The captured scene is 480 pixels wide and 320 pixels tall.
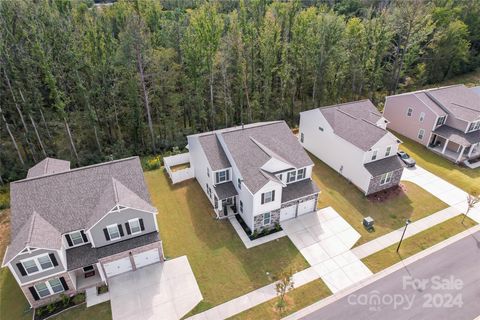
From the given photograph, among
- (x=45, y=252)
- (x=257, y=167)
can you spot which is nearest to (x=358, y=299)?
(x=257, y=167)

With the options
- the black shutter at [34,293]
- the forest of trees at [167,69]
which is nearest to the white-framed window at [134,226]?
the black shutter at [34,293]

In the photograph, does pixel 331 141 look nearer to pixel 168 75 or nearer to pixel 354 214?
pixel 354 214

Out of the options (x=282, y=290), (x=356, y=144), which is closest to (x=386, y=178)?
(x=356, y=144)

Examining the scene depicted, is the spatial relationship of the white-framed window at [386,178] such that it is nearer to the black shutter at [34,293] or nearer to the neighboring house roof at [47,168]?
the neighboring house roof at [47,168]

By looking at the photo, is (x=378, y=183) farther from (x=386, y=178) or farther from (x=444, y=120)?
(x=444, y=120)

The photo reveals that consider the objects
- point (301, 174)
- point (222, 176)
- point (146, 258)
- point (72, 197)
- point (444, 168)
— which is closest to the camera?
point (72, 197)
